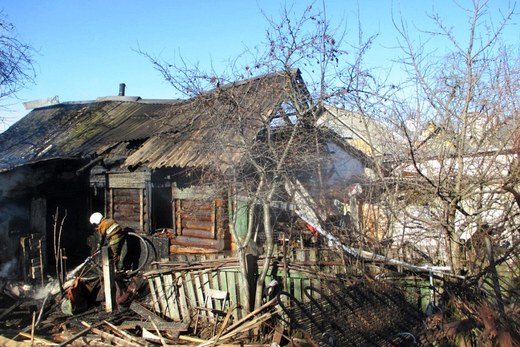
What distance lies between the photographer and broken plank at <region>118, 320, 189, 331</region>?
24.8 feet

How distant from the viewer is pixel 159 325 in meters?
7.71

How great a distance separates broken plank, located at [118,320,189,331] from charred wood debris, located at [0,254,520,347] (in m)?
0.02

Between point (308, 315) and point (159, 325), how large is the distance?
3.99 m

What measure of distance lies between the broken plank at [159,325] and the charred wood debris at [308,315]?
0.06 ft

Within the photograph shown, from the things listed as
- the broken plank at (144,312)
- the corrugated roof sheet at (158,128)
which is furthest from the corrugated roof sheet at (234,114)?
the broken plank at (144,312)

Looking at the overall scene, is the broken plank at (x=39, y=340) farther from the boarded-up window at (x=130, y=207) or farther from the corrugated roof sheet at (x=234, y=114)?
the boarded-up window at (x=130, y=207)

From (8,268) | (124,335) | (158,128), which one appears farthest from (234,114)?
(8,268)

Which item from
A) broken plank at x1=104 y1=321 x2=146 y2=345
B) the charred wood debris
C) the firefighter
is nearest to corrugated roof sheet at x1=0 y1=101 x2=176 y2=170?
the firefighter

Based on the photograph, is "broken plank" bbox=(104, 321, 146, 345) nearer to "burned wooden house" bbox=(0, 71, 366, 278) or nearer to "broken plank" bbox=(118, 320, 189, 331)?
"broken plank" bbox=(118, 320, 189, 331)

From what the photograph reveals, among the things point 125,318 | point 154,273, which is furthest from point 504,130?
point 125,318

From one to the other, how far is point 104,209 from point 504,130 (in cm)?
1090

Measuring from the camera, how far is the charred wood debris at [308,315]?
431 cm

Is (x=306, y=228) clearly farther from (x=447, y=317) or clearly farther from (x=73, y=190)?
(x=73, y=190)

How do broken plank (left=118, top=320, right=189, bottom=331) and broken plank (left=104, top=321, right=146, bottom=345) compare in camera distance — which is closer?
broken plank (left=104, top=321, right=146, bottom=345)
